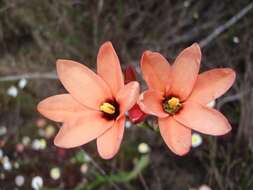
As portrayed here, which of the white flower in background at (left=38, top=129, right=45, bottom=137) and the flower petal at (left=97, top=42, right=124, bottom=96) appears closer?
the flower petal at (left=97, top=42, right=124, bottom=96)

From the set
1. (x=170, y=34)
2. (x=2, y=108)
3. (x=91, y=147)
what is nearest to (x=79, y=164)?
(x=91, y=147)

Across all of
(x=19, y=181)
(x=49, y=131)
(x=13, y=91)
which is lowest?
(x=19, y=181)

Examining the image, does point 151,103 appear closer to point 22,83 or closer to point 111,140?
point 111,140

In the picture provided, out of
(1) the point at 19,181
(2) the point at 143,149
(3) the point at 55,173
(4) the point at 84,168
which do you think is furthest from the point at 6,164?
(2) the point at 143,149

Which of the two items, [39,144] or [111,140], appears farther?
[39,144]

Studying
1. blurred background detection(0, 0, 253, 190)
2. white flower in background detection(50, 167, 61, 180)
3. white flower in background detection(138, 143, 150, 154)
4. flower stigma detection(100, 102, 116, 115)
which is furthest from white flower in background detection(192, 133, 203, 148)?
flower stigma detection(100, 102, 116, 115)

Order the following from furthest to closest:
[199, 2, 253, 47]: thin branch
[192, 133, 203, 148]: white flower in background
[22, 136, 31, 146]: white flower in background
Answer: [22, 136, 31, 146]: white flower in background < [199, 2, 253, 47]: thin branch < [192, 133, 203, 148]: white flower in background

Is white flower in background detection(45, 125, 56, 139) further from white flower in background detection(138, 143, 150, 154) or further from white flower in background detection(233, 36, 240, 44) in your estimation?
white flower in background detection(233, 36, 240, 44)

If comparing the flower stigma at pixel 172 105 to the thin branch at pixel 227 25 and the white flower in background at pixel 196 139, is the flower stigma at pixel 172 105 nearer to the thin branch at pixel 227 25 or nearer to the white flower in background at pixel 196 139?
the white flower in background at pixel 196 139
